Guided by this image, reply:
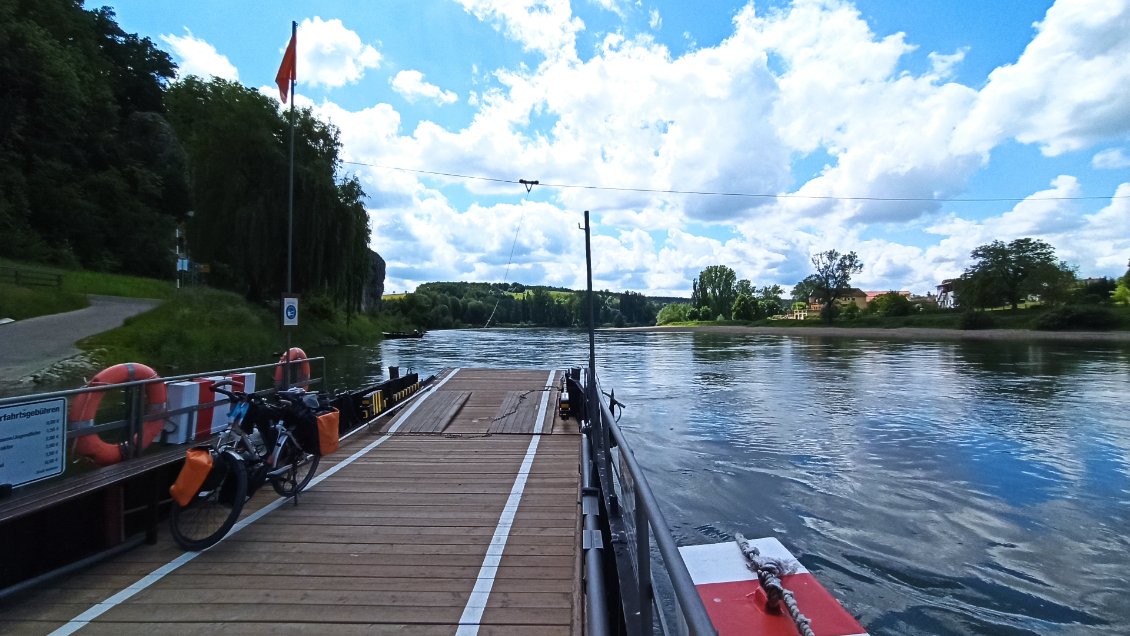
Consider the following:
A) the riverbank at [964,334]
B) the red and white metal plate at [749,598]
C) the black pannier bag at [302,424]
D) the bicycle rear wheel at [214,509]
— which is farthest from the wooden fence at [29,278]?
the riverbank at [964,334]

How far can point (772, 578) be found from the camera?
418 cm

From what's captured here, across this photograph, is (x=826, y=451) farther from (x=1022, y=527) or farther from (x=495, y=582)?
(x=495, y=582)

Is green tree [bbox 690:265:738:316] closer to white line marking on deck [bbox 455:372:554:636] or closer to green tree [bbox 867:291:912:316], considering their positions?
green tree [bbox 867:291:912:316]

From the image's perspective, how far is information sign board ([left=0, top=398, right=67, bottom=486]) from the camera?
3.57m

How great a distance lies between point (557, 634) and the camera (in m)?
3.09

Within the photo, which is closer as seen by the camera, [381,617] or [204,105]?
[381,617]

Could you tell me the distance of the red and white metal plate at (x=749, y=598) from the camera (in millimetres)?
3920

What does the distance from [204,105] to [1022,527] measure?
40078 mm

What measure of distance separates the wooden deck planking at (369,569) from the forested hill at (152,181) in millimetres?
26826

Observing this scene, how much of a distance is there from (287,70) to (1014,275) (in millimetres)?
82703

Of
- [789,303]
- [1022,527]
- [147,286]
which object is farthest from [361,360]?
[789,303]

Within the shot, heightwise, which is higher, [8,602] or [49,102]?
[49,102]


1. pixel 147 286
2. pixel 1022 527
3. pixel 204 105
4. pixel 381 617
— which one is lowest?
pixel 1022 527

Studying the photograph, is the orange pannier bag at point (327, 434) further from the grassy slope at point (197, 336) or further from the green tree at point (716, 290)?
the green tree at point (716, 290)
